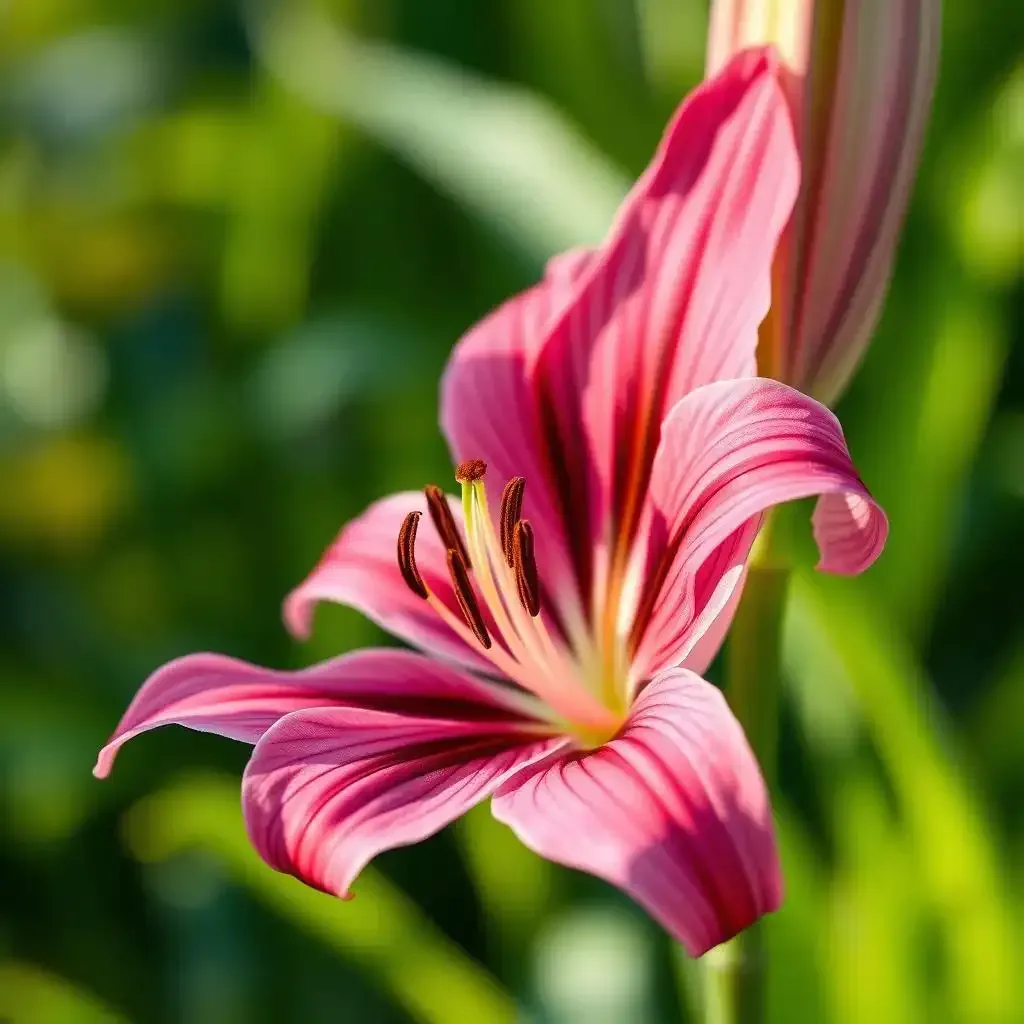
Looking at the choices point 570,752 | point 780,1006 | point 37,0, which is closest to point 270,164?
point 37,0

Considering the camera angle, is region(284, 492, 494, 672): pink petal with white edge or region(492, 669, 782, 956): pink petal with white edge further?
region(284, 492, 494, 672): pink petal with white edge

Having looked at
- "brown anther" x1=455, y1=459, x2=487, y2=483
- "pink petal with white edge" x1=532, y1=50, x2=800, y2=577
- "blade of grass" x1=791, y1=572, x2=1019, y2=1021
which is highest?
"pink petal with white edge" x1=532, y1=50, x2=800, y2=577

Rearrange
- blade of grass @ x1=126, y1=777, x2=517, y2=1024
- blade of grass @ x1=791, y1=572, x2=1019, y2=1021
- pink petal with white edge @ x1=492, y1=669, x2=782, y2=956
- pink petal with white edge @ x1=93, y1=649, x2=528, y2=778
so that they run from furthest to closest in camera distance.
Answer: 1. blade of grass @ x1=126, y1=777, x2=517, y2=1024
2. blade of grass @ x1=791, y1=572, x2=1019, y2=1021
3. pink petal with white edge @ x1=93, y1=649, x2=528, y2=778
4. pink petal with white edge @ x1=492, y1=669, x2=782, y2=956

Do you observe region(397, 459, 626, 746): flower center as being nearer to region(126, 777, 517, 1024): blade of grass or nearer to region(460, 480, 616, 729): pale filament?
region(460, 480, 616, 729): pale filament

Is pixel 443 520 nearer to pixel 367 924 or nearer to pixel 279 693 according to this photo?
pixel 279 693

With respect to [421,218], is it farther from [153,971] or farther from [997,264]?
[153,971]

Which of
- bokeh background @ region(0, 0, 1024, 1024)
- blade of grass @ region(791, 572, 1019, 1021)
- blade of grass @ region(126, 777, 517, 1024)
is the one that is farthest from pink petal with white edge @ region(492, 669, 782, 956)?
blade of grass @ region(126, 777, 517, 1024)
